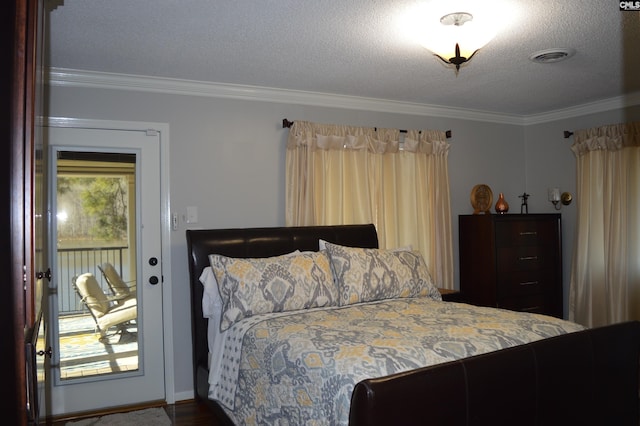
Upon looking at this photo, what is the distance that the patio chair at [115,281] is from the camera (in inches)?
142

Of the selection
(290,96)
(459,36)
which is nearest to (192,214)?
(290,96)

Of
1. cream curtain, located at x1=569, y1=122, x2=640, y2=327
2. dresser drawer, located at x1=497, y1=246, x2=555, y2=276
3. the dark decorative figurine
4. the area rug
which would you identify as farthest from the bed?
the dark decorative figurine

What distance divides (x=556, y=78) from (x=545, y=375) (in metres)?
2.64

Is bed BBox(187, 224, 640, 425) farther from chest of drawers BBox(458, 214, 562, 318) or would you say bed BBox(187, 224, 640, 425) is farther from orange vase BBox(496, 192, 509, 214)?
orange vase BBox(496, 192, 509, 214)

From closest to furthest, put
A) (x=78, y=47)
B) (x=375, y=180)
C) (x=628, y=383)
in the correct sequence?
Answer: 1. (x=628, y=383)
2. (x=78, y=47)
3. (x=375, y=180)

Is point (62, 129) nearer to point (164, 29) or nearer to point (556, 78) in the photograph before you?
point (164, 29)

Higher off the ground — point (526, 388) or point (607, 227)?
point (607, 227)

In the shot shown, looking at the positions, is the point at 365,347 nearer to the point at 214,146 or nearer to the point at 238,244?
the point at 238,244

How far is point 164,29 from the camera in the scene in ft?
9.07

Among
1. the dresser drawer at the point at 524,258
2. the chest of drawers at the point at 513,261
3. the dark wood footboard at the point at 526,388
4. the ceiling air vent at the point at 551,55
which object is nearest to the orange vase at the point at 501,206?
the chest of drawers at the point at 513,261

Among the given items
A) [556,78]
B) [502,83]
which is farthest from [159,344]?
[556,78]

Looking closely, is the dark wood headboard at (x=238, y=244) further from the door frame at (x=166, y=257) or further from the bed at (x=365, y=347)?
the door frame at (x=166, y=257)

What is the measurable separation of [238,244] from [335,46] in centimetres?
155

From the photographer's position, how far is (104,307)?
3607mm
